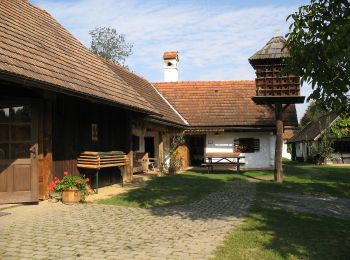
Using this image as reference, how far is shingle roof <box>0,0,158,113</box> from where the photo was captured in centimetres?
836

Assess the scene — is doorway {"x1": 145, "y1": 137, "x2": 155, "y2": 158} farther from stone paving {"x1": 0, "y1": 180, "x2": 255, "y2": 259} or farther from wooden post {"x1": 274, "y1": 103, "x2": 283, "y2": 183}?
stone paving {"x1": 0, "y1": 180, "x2": 255, "y2": 259}

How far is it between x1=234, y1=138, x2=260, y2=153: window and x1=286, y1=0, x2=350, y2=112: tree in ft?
59.0

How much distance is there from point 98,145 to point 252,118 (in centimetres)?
1260

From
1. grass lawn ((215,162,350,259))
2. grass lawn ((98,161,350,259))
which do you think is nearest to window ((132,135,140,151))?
grass lawn ((98,161,350,259))

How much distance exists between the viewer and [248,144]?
23688 mm

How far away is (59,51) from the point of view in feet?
37.2

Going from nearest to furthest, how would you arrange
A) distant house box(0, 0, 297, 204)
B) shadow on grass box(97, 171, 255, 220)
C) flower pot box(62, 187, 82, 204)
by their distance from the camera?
shadow on grass box(97, 171, 255, 220), distant house box(0, 0, 297, 204), flower pot box(62, 187, 82, 204)

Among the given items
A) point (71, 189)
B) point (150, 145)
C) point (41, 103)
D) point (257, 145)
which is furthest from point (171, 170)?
point (41, 103)

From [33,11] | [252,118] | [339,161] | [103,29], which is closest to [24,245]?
[33,11]

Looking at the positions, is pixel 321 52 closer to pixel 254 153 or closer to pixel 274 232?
pixel 274 232

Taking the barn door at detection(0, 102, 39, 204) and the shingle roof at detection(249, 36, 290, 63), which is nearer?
the barn door at detection(0, 102, 39, 204)

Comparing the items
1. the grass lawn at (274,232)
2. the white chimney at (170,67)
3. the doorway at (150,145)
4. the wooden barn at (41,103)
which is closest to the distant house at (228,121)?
the doorway at (150,145)

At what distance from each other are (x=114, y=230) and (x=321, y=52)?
Answer: 4.02m

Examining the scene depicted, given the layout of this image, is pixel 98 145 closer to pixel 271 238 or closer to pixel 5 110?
pixel 5 110
